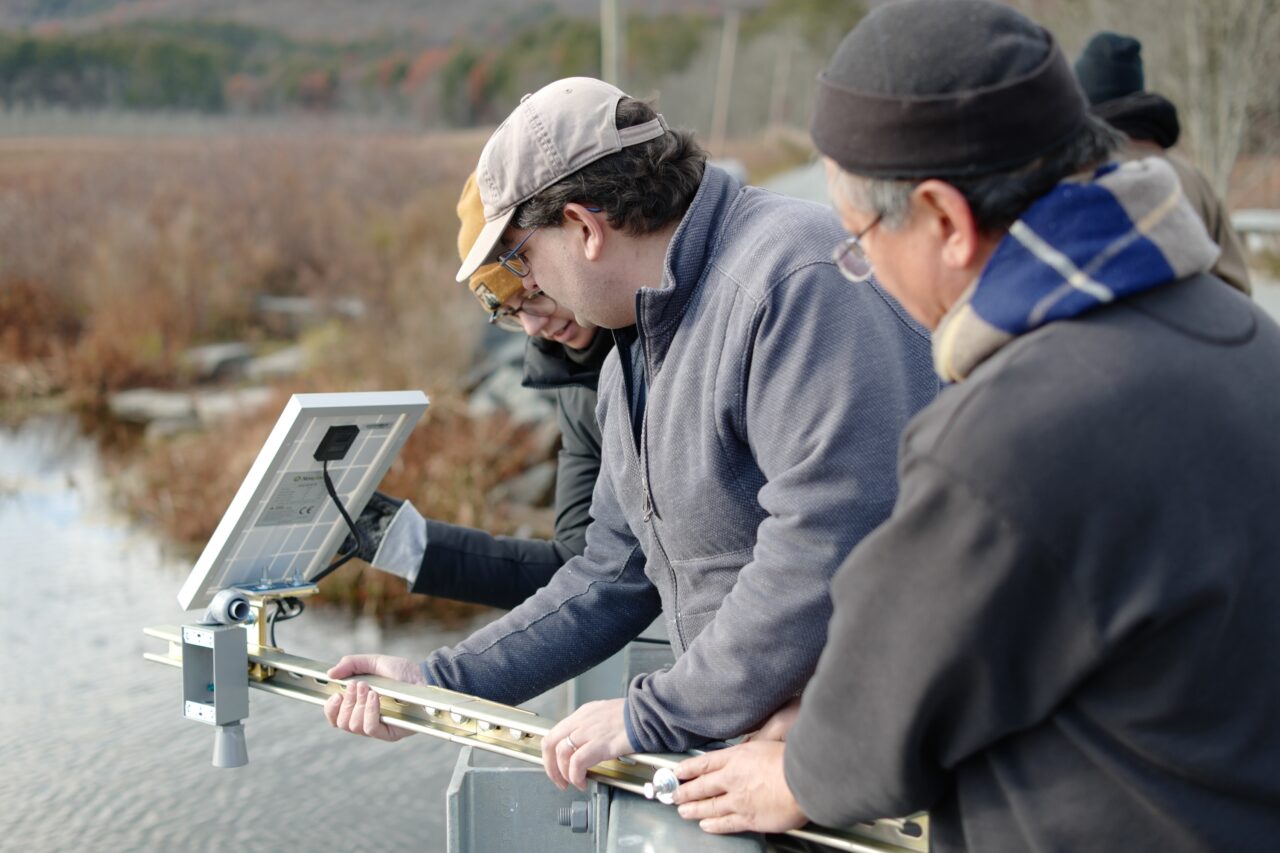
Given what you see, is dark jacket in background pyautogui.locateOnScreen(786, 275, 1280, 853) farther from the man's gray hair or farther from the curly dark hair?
the curly dark hair

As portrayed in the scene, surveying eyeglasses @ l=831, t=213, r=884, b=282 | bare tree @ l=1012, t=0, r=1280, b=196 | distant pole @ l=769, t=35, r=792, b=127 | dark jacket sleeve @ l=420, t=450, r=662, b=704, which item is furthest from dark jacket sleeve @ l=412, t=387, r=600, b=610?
→ distant pole @ l=769, t=35, r=792, b=127

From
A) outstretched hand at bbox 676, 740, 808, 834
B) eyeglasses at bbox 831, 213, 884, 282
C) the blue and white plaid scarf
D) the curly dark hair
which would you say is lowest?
outstretched hand at bbox 676, 740, 808, 834

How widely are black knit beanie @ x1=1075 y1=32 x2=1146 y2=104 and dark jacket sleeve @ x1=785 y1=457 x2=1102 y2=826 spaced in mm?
2979

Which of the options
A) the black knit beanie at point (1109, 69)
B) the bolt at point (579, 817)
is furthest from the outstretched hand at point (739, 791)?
the black knit beanie at point (1109, 69)

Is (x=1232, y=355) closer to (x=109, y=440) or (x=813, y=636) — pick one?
(x=813, y=636)

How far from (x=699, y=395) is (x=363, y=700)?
785 mm

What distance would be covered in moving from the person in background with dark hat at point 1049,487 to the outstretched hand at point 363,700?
1.04 metres

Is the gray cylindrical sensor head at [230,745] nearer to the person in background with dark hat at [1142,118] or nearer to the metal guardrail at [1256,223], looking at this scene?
the person in background with dark hat at [1142,118]

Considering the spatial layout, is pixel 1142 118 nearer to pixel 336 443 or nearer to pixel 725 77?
pixel 336 443

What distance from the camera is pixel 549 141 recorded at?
6.89ft

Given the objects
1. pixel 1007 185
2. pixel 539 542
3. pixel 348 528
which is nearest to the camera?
pixel 1007 185

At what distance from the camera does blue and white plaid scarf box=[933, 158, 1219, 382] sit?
4.17 ft

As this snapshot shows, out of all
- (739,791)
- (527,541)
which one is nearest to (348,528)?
(527,541)

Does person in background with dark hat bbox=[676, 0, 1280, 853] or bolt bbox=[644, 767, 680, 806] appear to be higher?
person in background with dark hat bbox=[676, 0, 1280, 853]
